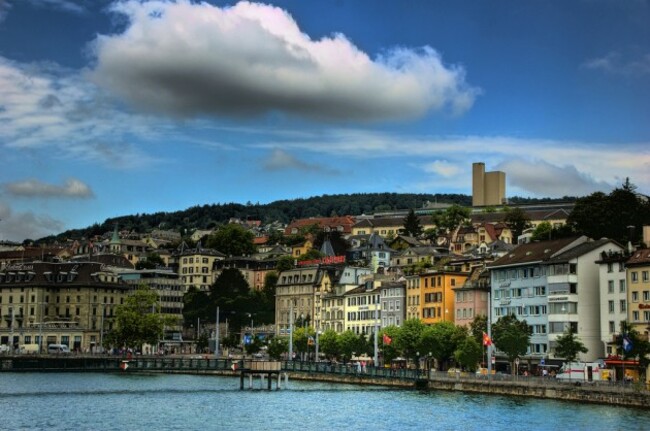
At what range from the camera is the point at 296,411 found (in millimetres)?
80438

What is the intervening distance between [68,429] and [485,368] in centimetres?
5272

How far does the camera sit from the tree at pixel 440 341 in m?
112

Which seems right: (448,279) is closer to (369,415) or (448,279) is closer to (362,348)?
(362,348)

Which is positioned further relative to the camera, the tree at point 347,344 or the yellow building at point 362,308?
the yellow building at point 362,308

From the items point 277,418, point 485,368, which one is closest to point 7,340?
point 485,368

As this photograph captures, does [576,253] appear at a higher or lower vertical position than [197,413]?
higher

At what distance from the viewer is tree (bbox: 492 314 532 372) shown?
102 meters

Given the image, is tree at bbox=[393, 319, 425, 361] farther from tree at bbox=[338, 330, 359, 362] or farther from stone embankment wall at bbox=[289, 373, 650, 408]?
tree at bbox=[338, 330, 359, 362]

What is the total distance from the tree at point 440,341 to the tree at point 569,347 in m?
14.8

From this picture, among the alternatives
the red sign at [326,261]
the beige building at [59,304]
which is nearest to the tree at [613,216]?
the red sign at [326,261]

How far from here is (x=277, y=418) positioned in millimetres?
75188

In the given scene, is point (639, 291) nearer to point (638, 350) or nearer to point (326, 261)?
point (638, 350)

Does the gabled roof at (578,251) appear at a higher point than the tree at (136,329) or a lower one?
higher

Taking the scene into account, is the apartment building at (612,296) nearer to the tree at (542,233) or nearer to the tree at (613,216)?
the tree at (613,216)
